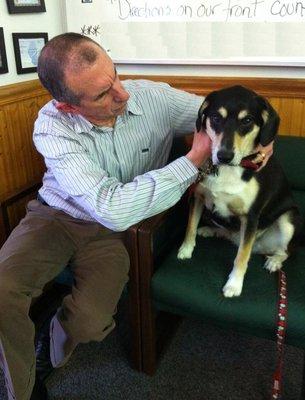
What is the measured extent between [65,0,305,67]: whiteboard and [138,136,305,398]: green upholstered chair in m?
0.51

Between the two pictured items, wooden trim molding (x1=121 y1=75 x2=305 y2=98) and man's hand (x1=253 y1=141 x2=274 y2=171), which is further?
wooden trim molding (x1=121 y1=75 x2=305 y2=98)

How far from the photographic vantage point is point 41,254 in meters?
1.36

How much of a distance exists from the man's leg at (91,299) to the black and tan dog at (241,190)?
256mm

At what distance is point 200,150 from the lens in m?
1.31

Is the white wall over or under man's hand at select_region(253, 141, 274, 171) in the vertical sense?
over

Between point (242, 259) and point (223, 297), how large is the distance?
15cm

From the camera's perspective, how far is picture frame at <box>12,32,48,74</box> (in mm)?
1905

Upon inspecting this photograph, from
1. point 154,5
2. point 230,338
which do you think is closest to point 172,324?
point 230,338

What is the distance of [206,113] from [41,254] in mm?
738

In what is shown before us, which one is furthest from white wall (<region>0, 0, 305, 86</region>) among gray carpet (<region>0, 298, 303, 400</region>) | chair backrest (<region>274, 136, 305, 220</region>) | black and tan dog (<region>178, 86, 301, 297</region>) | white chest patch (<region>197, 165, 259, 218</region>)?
gray carpet (<region>0, 298, 303, 400</region>)

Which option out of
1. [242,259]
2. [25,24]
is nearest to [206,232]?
[242,259]

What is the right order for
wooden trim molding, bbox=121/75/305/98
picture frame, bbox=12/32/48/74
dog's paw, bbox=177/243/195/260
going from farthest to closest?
1. picture frame, bbox=12/32/48/74
2. wooden trim molding, bbox=121/75/305/98
3. dog's paw, bbox=177/243/195/260

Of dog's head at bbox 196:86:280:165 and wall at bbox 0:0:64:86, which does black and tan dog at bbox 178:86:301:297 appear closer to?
dog's head at bbox 196:86:280:165

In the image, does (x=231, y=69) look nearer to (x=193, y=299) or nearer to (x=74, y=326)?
(x=193, y=299)
